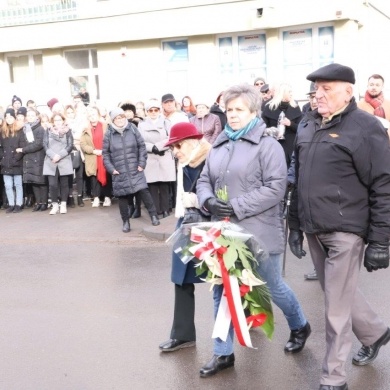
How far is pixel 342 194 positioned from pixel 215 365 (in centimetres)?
156

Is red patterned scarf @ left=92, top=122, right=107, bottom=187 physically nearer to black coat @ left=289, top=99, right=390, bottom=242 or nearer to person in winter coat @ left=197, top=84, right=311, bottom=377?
person in winter coat @ left=197, top=84, right=311, bottom=377

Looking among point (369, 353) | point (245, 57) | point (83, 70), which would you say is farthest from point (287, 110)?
point (83, 70)

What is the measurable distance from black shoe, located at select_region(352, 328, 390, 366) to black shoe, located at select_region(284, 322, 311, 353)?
17.9 inches

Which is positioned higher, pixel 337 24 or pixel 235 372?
pixel 337 24

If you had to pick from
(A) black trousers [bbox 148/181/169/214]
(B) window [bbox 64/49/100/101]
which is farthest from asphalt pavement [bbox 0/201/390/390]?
(B) window [bbox 64/49/100/101]

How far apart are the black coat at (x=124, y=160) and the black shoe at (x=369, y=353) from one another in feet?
19.0

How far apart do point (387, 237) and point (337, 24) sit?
16070 mm

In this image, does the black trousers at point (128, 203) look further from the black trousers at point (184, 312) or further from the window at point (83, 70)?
the window at point (83, 70)

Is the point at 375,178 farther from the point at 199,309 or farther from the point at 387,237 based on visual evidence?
the point at 199,309

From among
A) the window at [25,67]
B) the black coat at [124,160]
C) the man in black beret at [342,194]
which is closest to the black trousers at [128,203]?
the black coat at [124,160]

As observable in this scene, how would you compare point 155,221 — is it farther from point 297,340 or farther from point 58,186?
point 297,340

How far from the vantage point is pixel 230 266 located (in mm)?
4422

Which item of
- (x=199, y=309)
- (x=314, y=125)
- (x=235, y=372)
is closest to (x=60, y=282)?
(x=199, y=309)

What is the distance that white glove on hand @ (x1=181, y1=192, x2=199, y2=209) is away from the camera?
195 inches
